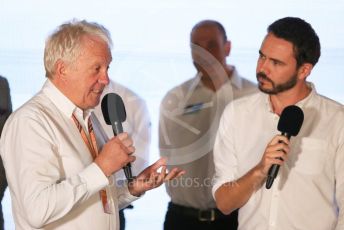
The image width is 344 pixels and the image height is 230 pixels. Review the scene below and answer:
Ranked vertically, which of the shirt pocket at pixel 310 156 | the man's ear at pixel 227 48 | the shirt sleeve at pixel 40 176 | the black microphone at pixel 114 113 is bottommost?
the shirt pocket at pixel 310 156

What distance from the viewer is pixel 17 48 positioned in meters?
4.59

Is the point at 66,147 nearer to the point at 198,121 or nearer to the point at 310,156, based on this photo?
the point at 310,156

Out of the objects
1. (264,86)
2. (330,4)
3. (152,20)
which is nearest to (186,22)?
(152,20)

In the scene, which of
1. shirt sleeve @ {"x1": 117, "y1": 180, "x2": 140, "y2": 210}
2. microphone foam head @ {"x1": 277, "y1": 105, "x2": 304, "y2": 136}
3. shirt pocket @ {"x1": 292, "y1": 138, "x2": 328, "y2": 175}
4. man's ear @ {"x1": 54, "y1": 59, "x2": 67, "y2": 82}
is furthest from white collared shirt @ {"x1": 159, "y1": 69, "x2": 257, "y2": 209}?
man's ear @ {"x1": 54, "y1": 59, "x2": 67, "y2": 82}

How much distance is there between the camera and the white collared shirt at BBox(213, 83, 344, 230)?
2867mm

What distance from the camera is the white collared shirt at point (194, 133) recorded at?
425cm

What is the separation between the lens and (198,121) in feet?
14.2

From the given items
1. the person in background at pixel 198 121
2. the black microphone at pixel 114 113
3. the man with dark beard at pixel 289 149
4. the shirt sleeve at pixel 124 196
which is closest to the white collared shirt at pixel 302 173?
the man with dark beard at pixel 289 149

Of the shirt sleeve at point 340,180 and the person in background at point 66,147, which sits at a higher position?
the person in background at point 66,147

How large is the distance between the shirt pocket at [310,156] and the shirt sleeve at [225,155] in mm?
248

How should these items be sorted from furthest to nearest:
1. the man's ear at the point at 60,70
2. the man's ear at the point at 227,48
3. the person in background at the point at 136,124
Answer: the man's ear at the point at 227,48, the person in background at the point at 136,124, the man's ear at the point at 60,70

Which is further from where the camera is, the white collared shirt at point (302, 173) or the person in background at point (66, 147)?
the white collared shirt at point (302, 173)

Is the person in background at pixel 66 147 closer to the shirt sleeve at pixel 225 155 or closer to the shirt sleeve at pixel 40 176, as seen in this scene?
the shirt sleeve at pixel 40 176


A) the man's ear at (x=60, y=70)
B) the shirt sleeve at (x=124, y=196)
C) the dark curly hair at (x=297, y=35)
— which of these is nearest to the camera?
the man's ear at (x=60, y=70)
